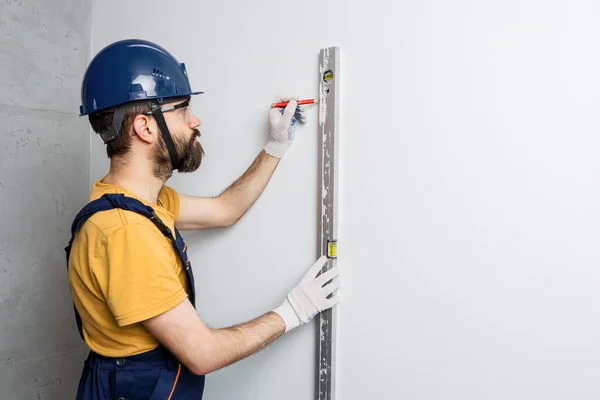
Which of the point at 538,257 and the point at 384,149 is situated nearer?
the point at 538,257

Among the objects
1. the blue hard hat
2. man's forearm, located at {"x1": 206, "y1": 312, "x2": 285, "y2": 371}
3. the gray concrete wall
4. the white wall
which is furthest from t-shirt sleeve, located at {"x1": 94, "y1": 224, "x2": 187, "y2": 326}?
the gray concrete wall

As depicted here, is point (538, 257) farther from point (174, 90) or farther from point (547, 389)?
point (174, 90)

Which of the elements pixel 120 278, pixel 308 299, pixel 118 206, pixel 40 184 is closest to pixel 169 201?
pixel 118 206

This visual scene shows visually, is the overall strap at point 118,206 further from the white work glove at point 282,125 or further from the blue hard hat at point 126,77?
the white work glove at point 282,125

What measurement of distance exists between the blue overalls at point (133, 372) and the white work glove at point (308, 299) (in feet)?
1.04

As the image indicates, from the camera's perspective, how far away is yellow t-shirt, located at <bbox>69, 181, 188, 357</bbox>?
1108mm

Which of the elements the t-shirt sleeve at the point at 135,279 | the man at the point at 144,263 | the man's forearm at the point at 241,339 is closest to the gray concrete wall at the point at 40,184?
the man at the point at 144,263

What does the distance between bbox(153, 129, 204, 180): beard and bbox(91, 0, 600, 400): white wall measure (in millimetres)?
240

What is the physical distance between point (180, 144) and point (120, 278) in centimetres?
42

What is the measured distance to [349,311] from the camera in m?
1.40

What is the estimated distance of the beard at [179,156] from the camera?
1.33 metres

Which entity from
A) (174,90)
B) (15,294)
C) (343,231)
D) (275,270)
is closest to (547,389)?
(343,231)

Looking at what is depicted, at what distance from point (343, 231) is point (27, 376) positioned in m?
1.40

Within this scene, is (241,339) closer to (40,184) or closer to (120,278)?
(120,278)
